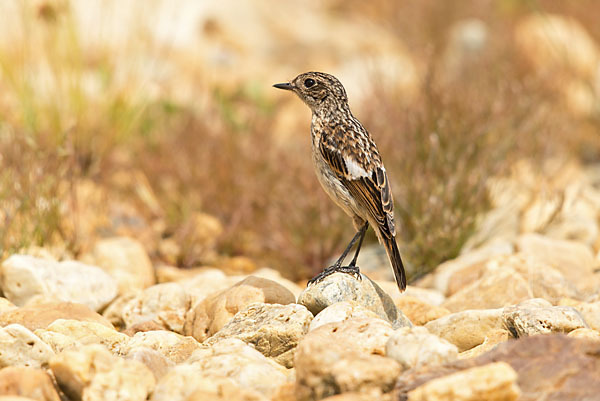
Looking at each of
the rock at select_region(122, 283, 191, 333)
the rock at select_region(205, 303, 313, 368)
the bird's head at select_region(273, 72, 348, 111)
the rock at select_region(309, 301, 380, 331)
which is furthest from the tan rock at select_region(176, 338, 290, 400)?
the bird's head at select_region(273, 72, 348, 111)

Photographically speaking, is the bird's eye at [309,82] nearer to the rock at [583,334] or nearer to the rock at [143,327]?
the rock at [143,327]

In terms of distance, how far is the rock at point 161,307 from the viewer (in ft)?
16.3

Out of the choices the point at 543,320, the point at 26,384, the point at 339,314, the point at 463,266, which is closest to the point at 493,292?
the point at 463,266

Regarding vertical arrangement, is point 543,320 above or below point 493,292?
above

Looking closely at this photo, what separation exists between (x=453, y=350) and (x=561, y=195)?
3.46 meters

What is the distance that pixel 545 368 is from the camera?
3.21 metres

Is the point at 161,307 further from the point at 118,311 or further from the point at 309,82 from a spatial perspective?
the point at 309,82

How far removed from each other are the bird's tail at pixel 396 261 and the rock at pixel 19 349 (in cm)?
203

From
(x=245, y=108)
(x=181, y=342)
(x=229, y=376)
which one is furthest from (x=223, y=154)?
(x=229, y=376)

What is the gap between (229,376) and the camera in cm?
344

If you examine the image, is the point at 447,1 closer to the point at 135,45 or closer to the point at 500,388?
the point at 135,45

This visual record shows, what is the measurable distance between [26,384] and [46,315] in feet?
4.71

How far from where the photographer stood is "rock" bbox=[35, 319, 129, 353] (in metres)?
4.11

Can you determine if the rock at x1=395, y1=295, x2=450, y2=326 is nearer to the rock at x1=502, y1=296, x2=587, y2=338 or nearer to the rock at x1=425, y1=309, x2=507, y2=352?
the rock at x1=425, y1=309, x2=507, y2=352
